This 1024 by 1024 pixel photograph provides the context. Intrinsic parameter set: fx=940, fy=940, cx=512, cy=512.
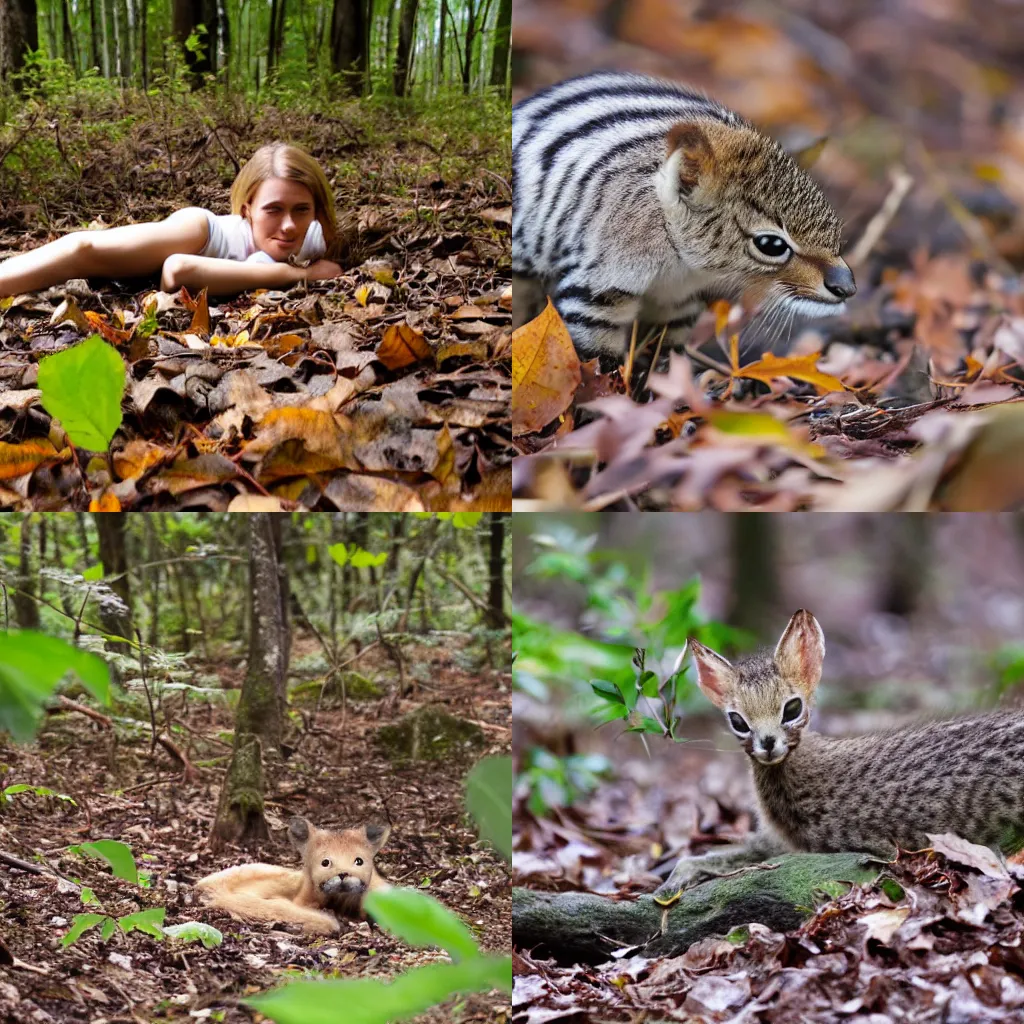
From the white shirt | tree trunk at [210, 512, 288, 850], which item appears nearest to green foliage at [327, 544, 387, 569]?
tree trunk at [210, 512, 288, 850]

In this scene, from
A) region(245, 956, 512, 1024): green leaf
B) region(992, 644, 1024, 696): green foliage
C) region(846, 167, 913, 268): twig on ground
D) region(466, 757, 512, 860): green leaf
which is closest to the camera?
region(245, 956, 512, 1024): green leaf

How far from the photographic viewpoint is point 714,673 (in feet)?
5.87

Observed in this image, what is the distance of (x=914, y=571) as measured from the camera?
2.68 metres

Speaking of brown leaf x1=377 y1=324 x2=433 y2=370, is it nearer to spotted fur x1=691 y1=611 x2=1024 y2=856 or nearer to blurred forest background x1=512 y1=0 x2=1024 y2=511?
blurred forest background x1=512 y1=0 x2=1024 y2=511

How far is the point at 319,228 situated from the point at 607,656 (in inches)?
43.0

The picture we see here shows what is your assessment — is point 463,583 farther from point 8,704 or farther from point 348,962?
point 8,704

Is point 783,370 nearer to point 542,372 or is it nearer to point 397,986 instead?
point 542,372

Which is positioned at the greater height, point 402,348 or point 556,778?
point 402,348

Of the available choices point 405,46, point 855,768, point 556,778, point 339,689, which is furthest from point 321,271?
point 855,768

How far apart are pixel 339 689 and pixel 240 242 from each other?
37.0 inches

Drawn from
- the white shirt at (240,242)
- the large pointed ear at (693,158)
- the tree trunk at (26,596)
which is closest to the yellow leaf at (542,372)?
the large pointed ear at (693,158)

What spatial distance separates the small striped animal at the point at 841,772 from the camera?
1.68 meters

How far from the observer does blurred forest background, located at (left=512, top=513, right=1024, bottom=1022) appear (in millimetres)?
1477

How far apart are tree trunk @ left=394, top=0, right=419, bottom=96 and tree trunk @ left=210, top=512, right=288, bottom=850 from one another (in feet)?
3.12
